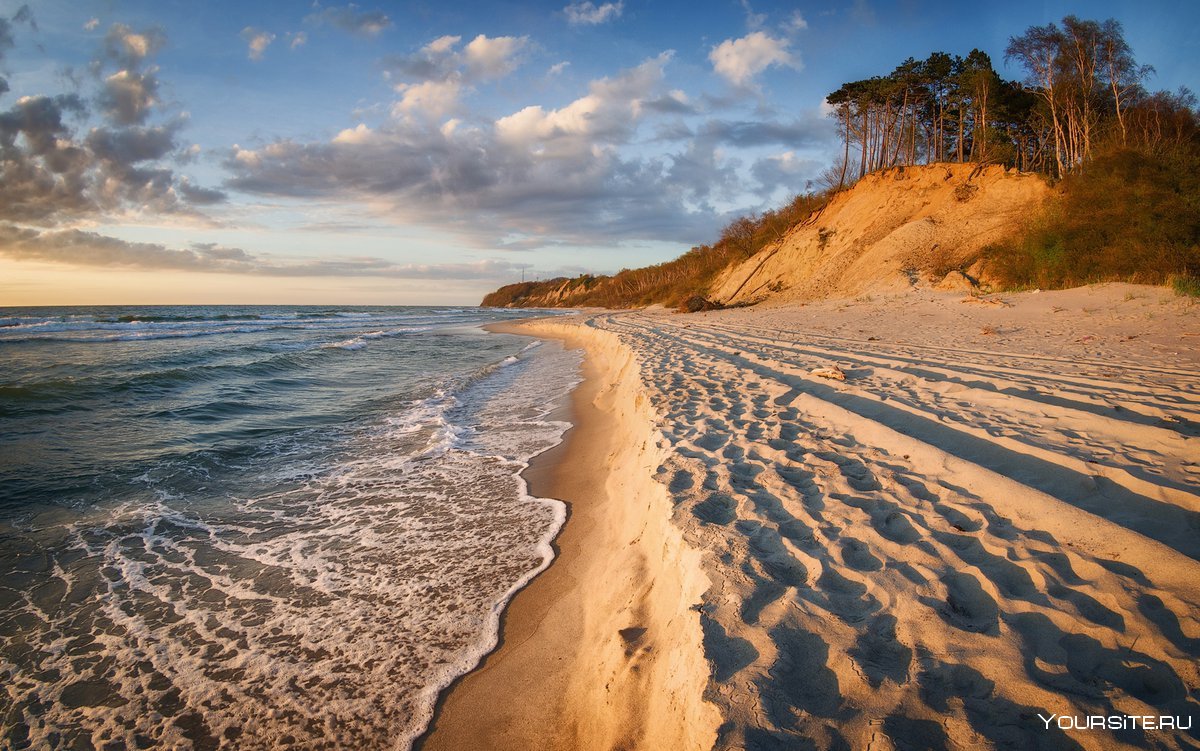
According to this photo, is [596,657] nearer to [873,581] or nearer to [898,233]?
[873,581]

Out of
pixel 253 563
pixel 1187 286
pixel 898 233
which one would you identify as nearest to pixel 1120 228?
pixel 1187 286

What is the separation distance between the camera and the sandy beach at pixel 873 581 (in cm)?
168

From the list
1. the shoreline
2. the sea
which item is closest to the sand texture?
the sea

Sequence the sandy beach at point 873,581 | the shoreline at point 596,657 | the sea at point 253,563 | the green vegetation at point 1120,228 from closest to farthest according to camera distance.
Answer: the sandy beach at point 873,581, the shoreline at point 596,657, the sea at point 253,563, the green vegetation at point 1120,228

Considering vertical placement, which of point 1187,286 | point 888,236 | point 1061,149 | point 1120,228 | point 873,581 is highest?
point 1061,149

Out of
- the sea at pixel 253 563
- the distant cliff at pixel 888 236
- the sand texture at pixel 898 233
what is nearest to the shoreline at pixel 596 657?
the sea at pixel 253 563

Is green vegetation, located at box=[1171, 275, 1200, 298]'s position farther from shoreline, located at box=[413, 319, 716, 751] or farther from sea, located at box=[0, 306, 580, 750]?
shoreline, located at box=[413, 319, 716, 751]

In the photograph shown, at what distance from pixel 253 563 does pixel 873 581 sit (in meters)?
4.20

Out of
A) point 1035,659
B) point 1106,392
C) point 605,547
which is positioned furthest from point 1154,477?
point 605,547

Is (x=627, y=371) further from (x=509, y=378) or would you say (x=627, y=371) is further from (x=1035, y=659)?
(x=1035, y=659)

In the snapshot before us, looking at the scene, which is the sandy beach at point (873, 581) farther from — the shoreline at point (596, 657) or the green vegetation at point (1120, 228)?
the green vegetation at point (1120, 228)

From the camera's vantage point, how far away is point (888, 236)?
21.3 m

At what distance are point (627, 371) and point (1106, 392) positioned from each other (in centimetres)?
635

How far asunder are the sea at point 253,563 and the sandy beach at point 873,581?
0.46 meters
